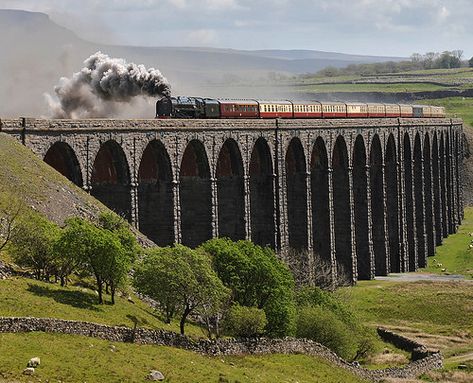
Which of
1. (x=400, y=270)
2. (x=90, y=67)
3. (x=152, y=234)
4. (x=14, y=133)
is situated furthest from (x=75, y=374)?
(x=400, y=270)

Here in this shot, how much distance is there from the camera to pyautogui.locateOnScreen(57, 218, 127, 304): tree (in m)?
48.7

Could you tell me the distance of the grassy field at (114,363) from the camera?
1435 inches

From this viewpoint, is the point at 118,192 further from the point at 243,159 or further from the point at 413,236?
the point at 413,236

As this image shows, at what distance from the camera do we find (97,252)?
4953 centimetres

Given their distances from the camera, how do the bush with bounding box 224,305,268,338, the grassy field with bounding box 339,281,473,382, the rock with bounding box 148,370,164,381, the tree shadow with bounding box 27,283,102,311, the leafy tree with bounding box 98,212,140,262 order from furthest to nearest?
1. the grassy field with bounding box 339,281,473,382
2. the bush with bounding box 224,305,268,338
3. the leafy tree with bounding box 98,212,140,262
4. the tree shadow with bounding box 27,283,102,311
5. the rock with bounding box 148,370,164,381

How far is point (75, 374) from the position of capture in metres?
36.7

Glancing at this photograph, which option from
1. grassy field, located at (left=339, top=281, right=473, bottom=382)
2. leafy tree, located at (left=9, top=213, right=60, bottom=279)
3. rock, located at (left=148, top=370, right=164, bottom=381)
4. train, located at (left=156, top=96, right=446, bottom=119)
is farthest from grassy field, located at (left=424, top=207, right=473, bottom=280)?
rock, located at (left=148, top=370, right=164, bottom=381)

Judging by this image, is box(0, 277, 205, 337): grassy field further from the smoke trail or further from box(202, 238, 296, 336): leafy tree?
the smoke trail

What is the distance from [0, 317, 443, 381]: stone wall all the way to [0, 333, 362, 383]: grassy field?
54 cm

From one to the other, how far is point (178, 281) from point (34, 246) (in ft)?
24.3

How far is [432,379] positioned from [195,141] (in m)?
25.8

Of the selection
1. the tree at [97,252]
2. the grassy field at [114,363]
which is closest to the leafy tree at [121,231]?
the tree at [97,252]

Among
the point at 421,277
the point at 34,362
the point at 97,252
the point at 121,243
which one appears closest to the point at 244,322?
the point at 121,243

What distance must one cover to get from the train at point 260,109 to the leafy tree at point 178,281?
98.1 ft
